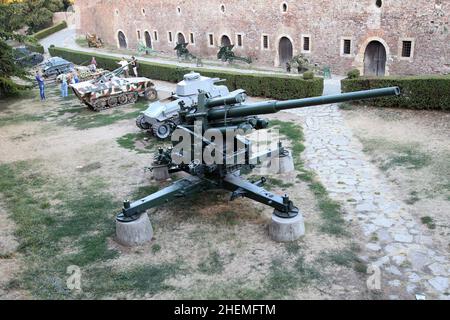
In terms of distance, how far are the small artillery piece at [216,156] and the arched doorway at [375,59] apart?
1526 cm

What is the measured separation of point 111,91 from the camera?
16.3m

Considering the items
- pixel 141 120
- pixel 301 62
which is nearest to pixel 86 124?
pixel 141 120

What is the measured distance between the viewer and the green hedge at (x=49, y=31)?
43050 millimetres

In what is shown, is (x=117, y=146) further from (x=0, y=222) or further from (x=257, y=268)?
(x=257, y=268)

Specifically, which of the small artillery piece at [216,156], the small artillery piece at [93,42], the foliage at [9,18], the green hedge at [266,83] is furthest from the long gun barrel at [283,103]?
the small artillery piece at [93,42]

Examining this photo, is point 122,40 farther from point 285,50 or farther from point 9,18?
point 9,18

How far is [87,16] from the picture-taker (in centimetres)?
4103

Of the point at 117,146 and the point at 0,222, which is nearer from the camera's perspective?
the point at 0,222

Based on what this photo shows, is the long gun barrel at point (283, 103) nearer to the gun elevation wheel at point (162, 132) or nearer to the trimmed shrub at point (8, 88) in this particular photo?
the gun elevation wheel at point (162, 132)

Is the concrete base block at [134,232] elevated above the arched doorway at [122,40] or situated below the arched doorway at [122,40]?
below

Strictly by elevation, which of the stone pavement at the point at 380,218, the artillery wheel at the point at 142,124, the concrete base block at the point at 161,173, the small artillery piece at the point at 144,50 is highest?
the small artillery piece at the point at 144,50

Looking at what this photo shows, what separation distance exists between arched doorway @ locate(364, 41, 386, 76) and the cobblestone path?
10.5 meters

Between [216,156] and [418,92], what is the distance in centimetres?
811
